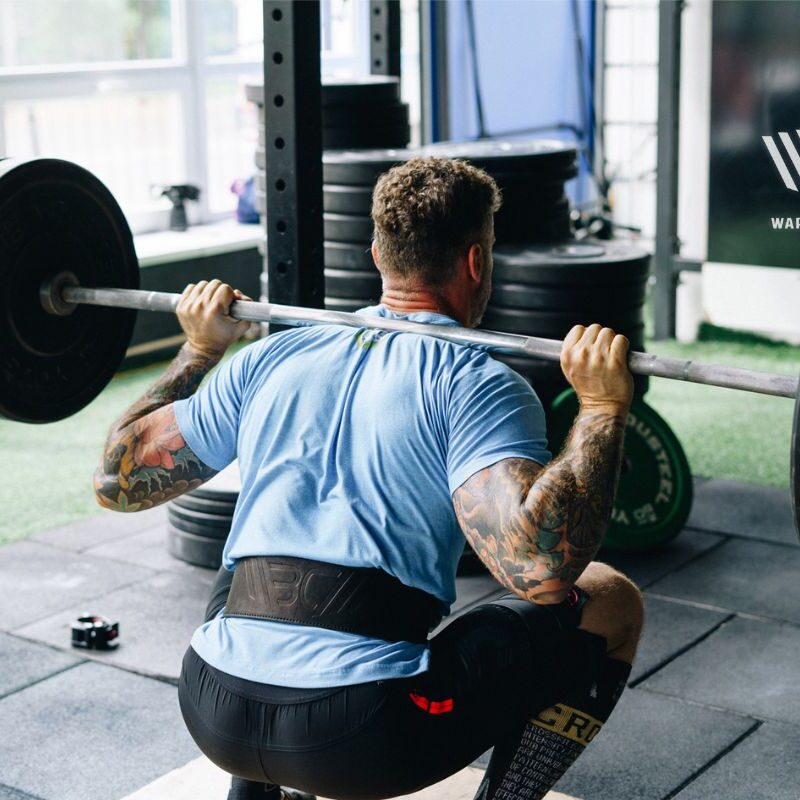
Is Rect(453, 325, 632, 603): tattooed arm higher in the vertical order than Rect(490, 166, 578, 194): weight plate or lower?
lower

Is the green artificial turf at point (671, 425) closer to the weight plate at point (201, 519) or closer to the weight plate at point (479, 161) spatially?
the weight plate at point (201, 519)

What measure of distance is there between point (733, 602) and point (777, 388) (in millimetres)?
1583

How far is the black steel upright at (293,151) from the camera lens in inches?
96.3

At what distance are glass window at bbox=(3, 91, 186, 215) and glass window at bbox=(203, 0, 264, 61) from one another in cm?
39

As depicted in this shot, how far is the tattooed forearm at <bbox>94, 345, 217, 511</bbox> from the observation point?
1.83 meters

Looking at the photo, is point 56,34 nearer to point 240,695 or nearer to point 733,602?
point 733,602

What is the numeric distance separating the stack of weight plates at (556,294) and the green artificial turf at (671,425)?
3.16ft

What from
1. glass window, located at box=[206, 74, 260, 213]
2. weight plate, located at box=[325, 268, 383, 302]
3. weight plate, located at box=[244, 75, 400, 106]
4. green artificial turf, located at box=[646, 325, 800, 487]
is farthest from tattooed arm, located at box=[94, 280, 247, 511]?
glass window, located at box=[206, 74, 260, 213]

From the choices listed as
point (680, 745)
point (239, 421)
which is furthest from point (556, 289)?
point (239, 421)

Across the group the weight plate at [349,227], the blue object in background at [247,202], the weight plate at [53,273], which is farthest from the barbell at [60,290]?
the blue object in background at [247,202]

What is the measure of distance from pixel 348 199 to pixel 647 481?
108 cm

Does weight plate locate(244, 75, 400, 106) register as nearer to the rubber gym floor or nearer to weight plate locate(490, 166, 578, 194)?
weight plate locate(490, 166, 578, 194)

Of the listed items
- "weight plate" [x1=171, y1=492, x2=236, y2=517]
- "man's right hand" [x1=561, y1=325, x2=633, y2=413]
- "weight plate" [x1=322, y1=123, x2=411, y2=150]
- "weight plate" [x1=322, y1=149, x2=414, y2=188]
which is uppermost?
"weight plate" [x1=322, y1=123, x2=411, y2=150]

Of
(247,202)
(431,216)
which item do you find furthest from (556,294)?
(247,202)
